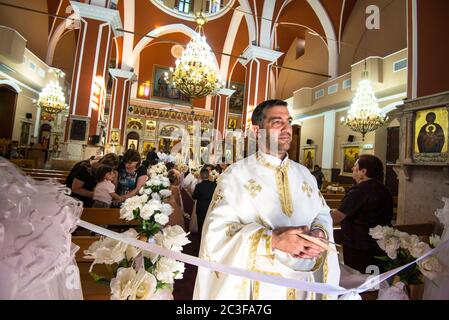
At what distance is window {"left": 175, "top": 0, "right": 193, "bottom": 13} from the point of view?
23109 millimetres

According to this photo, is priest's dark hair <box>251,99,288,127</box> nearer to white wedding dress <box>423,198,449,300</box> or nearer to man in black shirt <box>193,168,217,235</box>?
white wedding dress <box>423,198,449,300</box>

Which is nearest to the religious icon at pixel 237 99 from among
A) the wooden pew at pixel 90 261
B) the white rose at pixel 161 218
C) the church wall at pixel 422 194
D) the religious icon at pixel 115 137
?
the religious icon at pixel 115 137

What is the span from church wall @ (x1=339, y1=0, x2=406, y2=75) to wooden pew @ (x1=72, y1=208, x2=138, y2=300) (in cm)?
1297

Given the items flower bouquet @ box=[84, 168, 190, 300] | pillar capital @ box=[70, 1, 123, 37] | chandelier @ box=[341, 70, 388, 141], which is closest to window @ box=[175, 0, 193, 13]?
pillar capital @ box=[70, 1, 123, 37]

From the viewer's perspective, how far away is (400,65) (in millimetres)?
10688

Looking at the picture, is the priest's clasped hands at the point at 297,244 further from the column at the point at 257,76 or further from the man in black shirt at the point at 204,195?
the column at the point at 257,76

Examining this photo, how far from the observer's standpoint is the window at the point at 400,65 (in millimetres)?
10477

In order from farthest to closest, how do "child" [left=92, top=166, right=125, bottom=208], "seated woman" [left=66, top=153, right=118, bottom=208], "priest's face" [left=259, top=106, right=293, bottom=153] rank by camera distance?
1. "seated woman" [left=66, top=153, right=118, bottom=208]
2. "child" [left=92, top=166, right=125, bottom=208]
3. "priest's face" [left=259, top=106, right=293, bottom=153]

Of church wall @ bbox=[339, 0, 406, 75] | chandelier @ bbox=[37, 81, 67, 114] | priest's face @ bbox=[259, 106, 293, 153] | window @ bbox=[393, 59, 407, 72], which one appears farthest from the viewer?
chandelier @ bbox=[37, 81, 67, 114]

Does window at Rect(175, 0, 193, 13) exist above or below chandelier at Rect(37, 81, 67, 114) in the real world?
above

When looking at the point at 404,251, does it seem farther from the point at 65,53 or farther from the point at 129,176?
the point at 65,53

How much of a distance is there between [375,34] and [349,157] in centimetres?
618

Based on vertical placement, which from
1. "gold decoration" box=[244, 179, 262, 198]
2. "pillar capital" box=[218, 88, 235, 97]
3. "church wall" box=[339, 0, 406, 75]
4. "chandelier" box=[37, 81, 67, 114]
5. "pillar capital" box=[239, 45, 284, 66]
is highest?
"church wall" box=[339, 0, 406, 75]

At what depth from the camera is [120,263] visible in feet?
4.97
